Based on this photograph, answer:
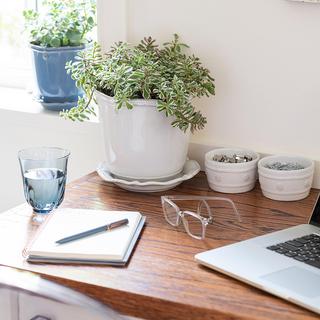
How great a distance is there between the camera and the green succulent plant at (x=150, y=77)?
4.76 feet

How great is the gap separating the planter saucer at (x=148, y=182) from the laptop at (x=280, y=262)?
0.29 m

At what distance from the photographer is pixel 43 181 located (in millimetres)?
1402

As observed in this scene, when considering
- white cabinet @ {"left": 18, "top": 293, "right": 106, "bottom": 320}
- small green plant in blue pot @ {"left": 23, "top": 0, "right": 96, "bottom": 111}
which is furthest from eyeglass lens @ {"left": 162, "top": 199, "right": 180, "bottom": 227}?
small green plant in blue pot @ {"left": 23, "top": 0, "right": 96, "bottom": 111}

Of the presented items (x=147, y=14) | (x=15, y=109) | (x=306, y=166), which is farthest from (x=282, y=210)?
(x=15, y=109)

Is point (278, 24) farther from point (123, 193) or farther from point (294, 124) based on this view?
point (123, 193)

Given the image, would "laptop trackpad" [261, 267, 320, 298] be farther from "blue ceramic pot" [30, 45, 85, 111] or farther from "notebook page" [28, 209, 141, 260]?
"blue ceramic pot" [30, 45, 85, 111]

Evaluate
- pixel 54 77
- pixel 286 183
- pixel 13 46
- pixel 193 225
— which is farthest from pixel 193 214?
pixel 13 46

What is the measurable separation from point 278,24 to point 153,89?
1.00 feet

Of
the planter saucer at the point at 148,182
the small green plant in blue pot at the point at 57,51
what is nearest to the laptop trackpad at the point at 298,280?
the planter saucer at the point at 148,182

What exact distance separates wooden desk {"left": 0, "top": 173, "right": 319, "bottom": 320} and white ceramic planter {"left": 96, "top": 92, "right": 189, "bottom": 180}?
2.3 inches

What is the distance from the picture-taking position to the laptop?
43.1 inches

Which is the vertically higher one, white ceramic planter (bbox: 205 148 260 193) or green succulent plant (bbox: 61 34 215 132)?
green succulent plant (bbox: 61 34 215 132)

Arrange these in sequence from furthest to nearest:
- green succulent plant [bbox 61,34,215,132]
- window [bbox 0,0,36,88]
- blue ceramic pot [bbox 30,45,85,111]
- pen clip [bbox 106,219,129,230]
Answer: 1. window [bbox 0,0,36,88]
2. blue ceramic pot [bbox 30,45,85,111]
3. green succulent plant [bbox 61,34,215,132]
4. pen clip [bbox 106,219,129,230]

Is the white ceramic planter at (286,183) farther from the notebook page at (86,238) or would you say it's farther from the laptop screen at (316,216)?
the notebook page at (86,238)
